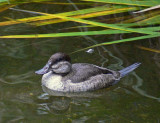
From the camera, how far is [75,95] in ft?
24.8

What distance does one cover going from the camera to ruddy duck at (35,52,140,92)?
771cm

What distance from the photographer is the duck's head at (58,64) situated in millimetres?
7715

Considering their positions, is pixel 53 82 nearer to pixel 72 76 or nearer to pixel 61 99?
pixel 72 76

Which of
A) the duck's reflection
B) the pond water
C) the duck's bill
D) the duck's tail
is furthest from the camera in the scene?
the duck's tail

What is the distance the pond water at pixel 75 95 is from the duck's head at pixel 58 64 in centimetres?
34

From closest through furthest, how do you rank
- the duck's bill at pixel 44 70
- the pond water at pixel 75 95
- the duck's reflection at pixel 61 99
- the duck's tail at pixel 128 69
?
the pond water at pixel 75 95
the duck's reflection at pixel 61 99
the duck's bill at pixel 44 70
the duck's tail at pixel 128 69

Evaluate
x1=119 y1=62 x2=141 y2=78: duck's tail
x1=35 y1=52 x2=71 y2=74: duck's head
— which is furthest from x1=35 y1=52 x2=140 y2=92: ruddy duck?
x1=119 y1=62 x2=141 y2=78: duck's tail

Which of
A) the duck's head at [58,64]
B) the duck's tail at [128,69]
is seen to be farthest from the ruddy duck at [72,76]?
the duck's tail at [128,69]

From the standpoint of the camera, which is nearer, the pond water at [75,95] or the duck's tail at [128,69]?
the pond water at [75,95]

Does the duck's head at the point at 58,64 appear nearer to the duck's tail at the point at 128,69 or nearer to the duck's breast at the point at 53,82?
the duck's breast at the point at 53,82

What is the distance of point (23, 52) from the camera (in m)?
8.91

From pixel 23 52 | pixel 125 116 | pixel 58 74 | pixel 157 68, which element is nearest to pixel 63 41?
pixel 23 52

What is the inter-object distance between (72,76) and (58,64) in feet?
1.11

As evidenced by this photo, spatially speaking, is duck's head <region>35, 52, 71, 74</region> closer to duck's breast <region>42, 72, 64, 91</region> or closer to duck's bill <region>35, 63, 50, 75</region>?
duck's bill <region>35, 63, 50, 75</region>
